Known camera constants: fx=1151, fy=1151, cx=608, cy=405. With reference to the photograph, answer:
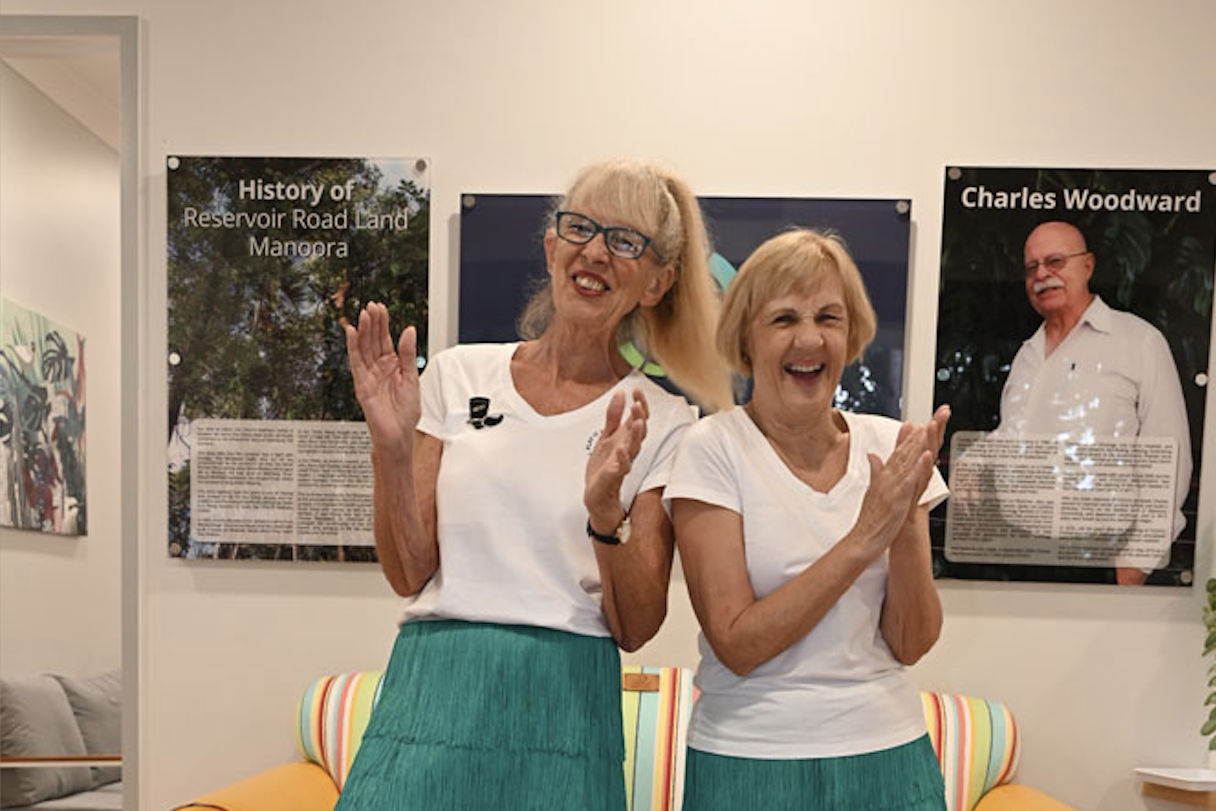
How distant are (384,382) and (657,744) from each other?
1.54m

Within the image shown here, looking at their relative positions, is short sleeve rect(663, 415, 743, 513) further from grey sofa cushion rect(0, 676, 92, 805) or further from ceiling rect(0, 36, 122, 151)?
grey sofa cushion rect(0, 676, 92, 805)

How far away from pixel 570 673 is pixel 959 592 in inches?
68.3

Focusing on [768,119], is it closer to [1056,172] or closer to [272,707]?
[1056,172]

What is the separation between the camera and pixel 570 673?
5.34 feet

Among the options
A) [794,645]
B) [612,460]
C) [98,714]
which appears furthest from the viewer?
[98,714]

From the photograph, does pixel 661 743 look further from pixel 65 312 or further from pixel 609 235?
pixel 65 312

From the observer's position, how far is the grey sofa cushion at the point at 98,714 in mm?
4027

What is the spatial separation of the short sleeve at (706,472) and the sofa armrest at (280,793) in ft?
4.79

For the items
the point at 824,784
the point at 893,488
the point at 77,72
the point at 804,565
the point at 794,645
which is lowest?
the point at 824,784

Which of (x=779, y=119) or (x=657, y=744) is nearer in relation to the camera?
(x=657, y=744)

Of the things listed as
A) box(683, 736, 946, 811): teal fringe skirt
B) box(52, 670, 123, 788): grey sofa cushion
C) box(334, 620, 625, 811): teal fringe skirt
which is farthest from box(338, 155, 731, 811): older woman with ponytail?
box(52, 670, 123, 788): grey sofa cushion

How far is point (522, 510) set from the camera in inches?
65.2

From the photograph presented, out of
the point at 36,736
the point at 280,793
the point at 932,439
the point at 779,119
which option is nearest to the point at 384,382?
the point at 932,439

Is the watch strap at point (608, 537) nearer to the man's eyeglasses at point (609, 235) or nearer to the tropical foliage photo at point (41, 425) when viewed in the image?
the man's eyeglasses at point (609, 235)
